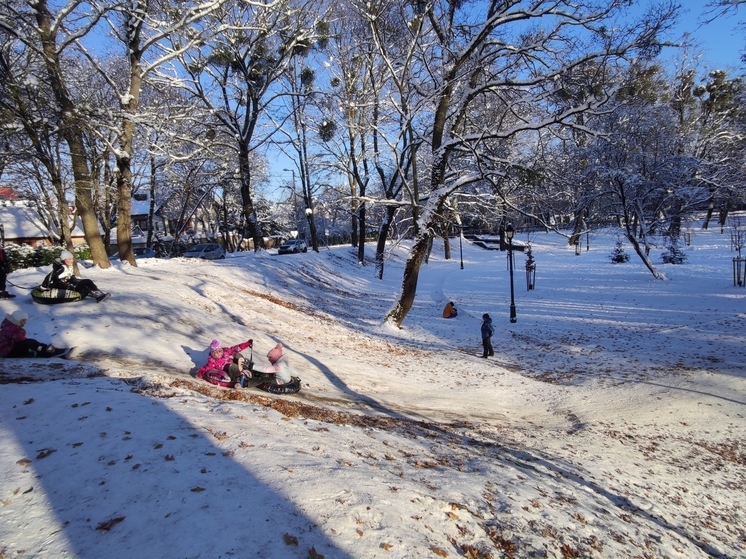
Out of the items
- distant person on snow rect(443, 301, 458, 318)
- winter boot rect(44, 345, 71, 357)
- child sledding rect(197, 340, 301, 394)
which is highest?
winter boot rect(44, 345, 71, 357)

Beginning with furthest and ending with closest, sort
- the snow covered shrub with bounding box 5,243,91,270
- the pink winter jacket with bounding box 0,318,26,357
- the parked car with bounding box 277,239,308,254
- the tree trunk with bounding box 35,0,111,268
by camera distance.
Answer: the parked car with bounding box 277,239,308,254 → the snow covered shrub with bounding box 5,243,91,270 → the tree trunk with bounding box 35,0,111,268 → the pink winter jacket with bounding box 0,318,26,357

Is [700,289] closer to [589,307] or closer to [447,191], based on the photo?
[589,307]

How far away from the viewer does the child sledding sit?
7301mm

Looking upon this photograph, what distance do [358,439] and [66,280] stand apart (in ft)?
24.7

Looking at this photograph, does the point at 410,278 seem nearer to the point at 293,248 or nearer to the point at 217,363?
the point at 217,363

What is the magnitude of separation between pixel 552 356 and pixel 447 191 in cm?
557

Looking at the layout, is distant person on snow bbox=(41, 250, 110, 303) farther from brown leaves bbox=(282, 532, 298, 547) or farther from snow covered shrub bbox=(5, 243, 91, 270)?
snow covered shrub bbox=(5, 243, 91, 270)

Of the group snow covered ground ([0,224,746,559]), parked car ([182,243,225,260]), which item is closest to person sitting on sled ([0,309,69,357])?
snow covered ground ([0,224,746,559])

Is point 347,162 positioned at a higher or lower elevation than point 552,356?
higher

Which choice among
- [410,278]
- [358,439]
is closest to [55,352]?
[358,439]

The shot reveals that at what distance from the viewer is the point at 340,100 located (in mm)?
22953

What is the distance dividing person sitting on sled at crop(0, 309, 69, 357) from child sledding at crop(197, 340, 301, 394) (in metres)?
2.37

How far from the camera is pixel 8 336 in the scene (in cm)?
703

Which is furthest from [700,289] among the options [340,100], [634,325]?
[340,100]
